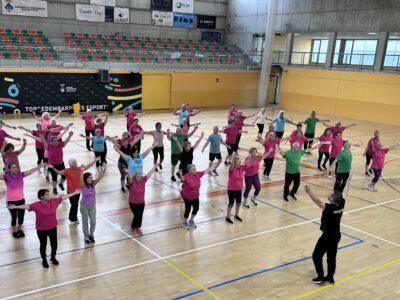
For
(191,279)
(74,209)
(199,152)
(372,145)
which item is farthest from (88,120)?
(372,145)

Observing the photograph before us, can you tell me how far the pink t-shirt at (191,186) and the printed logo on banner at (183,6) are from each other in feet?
92.4

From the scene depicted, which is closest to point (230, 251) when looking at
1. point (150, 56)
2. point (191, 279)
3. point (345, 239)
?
point (191, 279)

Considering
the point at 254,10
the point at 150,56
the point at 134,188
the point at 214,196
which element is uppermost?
the point at 254,10

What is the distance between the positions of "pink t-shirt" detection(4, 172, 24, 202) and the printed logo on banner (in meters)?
28.9

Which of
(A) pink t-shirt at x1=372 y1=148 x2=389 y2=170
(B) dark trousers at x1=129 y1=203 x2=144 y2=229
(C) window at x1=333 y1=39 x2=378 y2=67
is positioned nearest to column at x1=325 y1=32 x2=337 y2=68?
(C) window at x1=333 y1=39 x2=378 y2=67

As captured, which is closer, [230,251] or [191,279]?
[191,279]

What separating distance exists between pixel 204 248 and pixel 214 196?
3.42m

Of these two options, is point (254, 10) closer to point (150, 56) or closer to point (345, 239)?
point (150, 56)

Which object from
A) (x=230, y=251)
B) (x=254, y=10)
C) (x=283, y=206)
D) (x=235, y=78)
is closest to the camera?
(x=230, y=251)

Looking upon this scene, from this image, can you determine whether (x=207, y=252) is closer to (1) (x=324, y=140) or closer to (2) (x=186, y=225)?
(2) (x=186, y=225)

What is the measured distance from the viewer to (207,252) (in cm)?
857

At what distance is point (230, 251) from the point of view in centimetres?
866

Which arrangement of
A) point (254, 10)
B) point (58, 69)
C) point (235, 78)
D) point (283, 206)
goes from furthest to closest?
point (254, 10)
point (235, 78)
point (58, 69)
point (283, 206)

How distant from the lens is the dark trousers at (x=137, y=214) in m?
8.96
